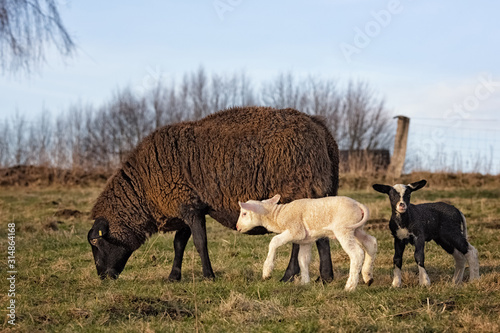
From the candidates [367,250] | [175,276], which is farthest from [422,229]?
[175,276]

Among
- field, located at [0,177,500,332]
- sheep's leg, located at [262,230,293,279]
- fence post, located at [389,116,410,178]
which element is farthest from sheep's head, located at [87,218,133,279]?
fence post, located at [389,116,410,178]

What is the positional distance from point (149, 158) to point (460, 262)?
185 inches

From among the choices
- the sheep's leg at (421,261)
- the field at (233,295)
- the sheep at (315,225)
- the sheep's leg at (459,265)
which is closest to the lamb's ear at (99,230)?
the field at (233,295)

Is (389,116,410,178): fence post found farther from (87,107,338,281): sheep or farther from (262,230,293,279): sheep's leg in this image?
(262,230,293,279): sheep's leg

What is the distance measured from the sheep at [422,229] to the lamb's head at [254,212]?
1.36 meters

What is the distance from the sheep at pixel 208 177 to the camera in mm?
8180

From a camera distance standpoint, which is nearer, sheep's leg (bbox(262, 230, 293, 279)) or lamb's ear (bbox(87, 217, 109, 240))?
sheep's leg (bbox(262, 230, 293, 279))

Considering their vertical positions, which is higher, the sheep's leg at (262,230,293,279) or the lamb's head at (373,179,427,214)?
the lamb's head at (373,179,427,214)

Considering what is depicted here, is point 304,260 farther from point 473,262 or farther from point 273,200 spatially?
point 473,262

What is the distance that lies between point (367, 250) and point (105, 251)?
399 centimetres

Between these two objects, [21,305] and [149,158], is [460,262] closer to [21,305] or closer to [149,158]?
[149,158]

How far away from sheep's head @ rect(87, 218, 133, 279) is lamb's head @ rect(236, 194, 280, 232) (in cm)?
232

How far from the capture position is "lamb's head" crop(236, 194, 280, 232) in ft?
24.3

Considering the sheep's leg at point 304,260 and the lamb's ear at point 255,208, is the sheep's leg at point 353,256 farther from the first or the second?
the lamb's ear at point 255,208
